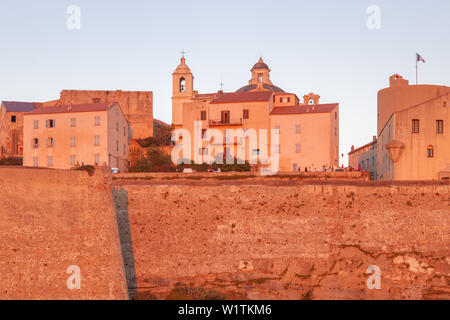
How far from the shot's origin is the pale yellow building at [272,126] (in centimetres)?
4616

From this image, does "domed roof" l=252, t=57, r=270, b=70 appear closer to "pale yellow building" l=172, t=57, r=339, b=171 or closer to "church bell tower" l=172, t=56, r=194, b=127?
"church bell tower" l=172, t=56, r=194, b=127

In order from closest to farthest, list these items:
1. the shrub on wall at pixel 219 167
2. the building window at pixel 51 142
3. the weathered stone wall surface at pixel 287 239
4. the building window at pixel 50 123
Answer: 1. the weathered stone wall surface at pixel 287 239
2. the shrub on wall at pixel 219 167
3. the building window at pixel 51 142
4. the building window at pixel 50 123

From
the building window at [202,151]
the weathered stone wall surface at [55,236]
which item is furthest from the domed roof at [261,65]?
the weathered stone wall surface at [55,236]

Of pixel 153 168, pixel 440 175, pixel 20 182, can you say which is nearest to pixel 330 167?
pixel 440 175

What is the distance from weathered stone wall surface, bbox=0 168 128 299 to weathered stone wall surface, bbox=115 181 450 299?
7.80 m

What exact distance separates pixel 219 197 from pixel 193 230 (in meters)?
2.36

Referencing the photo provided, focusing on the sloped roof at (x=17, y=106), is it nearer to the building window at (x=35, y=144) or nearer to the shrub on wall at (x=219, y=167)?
the building window at (x=35, y=144)

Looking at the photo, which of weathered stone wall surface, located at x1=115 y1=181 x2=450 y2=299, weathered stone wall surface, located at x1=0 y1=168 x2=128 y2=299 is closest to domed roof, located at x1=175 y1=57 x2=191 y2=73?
weathered stone wall surface, located at x1=115 y1=181 x2=450 y2=299

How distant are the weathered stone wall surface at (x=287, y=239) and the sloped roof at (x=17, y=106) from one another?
108 ft

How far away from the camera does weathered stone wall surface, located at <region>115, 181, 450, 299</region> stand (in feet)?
84.7

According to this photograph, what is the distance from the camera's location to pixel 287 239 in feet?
90.0

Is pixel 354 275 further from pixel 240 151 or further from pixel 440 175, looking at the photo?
pixel 240 151

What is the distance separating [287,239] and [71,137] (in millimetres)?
26820

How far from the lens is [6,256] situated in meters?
16.6
